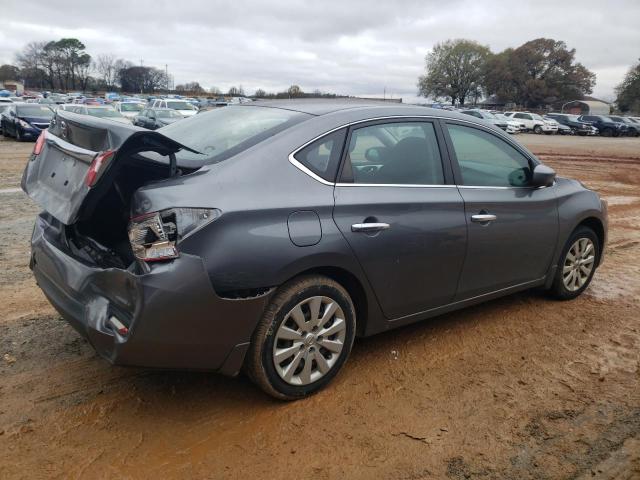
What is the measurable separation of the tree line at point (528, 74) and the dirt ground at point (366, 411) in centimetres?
8880

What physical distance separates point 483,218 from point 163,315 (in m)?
2.30

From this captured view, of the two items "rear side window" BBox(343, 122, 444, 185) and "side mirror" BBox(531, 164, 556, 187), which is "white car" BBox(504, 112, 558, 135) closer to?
"side mirror" BBox(531, 164, 556, 187)

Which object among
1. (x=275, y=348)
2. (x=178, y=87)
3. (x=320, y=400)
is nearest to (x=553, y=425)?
(x=320, y=400)

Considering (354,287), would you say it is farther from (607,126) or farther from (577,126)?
(607,126)

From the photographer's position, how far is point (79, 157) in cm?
285

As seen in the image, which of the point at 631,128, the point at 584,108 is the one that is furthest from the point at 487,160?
the point at 584,108

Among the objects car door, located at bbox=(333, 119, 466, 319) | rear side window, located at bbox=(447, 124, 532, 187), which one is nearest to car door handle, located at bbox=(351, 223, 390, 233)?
car door, located at bbox=(333, 119, 466, 319)

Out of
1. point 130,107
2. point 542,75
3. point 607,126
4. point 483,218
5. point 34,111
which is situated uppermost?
point 542,75

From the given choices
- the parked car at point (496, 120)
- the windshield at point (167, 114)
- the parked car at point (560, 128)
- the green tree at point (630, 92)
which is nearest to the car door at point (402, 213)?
the windshield at point (167, 114)

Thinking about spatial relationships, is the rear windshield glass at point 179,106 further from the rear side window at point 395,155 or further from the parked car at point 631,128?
the parked car at point 631,128

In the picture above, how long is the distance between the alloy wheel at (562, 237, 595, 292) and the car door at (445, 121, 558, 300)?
1.26 feet

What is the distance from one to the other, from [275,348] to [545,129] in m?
42.5

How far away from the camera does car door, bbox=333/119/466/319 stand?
3.16m

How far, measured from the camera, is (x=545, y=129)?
4078 cm
